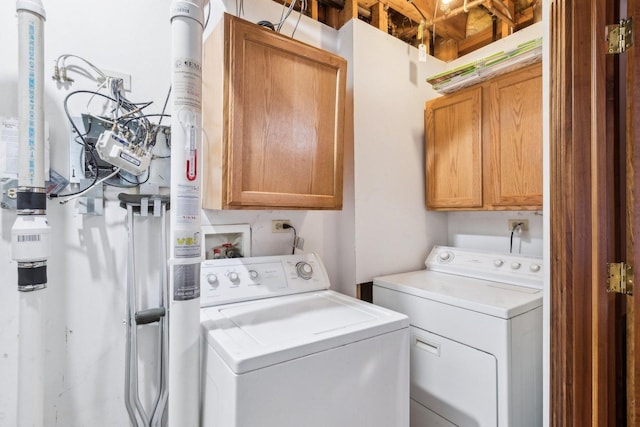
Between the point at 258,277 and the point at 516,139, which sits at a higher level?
the point at 516,139

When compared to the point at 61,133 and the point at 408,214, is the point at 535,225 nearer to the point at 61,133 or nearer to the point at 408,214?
the point at 408,214

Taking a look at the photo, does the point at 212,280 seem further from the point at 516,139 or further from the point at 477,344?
the point at 516,139

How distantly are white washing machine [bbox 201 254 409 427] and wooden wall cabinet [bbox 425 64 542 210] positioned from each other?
110 cm

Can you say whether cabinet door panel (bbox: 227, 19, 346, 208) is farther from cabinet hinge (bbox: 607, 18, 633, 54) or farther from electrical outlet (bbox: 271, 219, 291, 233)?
cabinet hinge (bbox: 607, 18, 633, 54)

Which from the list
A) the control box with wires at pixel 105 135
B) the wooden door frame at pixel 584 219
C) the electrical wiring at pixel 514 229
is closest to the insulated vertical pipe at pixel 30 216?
the control box with wires at pixel 105 135

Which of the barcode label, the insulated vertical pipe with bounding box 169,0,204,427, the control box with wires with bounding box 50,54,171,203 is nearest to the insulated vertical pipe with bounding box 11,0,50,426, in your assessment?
the barcode label

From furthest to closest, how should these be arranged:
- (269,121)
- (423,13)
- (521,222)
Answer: (423,13) < (521,222) < (269,121)

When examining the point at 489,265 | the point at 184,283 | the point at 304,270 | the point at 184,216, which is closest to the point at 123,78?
the point at 184,216

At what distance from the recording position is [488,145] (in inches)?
76.2

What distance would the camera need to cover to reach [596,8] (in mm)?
1109

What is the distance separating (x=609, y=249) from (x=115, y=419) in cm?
210

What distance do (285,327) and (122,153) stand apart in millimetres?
984

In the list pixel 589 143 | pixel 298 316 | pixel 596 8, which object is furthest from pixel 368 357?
pixel 596 8

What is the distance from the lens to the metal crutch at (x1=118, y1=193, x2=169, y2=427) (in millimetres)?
1356
